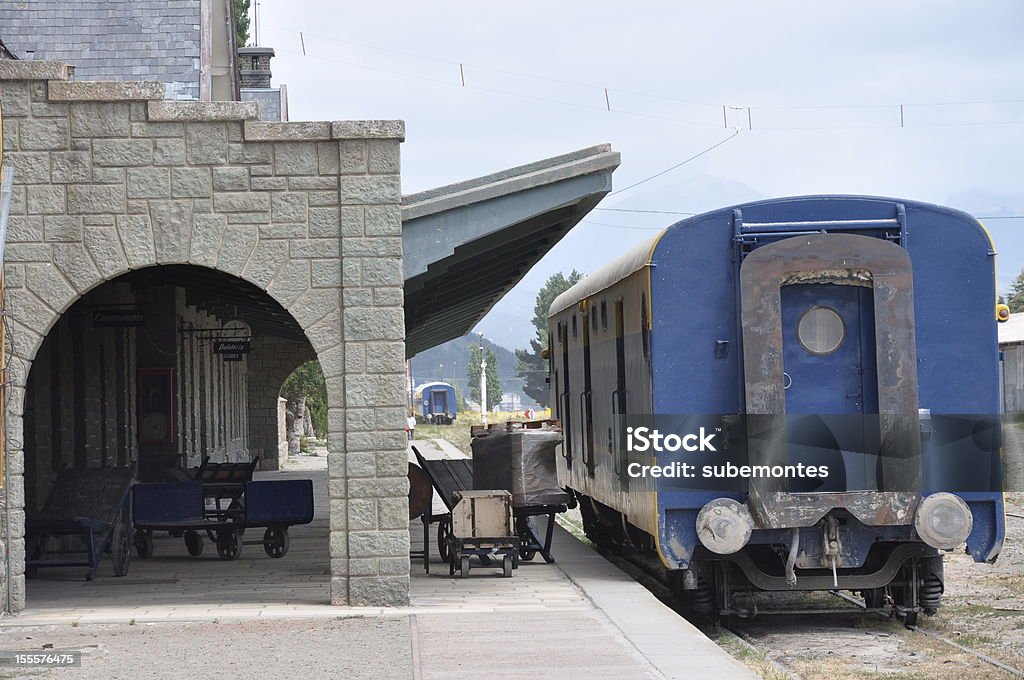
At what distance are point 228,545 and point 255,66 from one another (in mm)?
21147

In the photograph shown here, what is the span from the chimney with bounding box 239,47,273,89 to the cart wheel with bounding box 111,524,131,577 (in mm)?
20098

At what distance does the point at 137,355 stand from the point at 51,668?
11.1 metres

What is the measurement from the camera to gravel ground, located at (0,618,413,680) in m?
7.66

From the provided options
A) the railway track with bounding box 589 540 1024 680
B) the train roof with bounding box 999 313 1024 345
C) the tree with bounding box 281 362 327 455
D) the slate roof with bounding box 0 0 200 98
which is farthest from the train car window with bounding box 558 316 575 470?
the tree with bounding box 281 362 327 455

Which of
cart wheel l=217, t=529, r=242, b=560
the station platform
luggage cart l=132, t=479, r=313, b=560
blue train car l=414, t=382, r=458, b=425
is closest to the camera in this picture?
the station platform

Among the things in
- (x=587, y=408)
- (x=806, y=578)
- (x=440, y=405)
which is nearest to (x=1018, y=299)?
(x=440, y=405)

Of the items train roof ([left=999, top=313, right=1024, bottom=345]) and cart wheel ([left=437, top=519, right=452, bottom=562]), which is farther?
train roof ([left=999, top=313, right=1024, bottom=345])

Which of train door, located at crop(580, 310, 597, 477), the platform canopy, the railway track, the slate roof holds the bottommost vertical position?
the railway track

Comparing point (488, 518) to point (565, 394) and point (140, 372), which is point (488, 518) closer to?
point (565, 394)

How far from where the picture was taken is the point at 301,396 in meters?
44.8

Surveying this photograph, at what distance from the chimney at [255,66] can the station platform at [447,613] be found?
19.7 metres

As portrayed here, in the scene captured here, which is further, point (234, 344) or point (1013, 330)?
point (1013, 330)

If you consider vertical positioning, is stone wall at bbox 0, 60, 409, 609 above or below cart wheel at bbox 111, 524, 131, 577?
above

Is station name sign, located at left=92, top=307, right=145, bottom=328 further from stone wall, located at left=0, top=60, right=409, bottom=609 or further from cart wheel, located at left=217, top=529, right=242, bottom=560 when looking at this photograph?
stone wall, located at left=0, top=60, right=409, bottom=609
